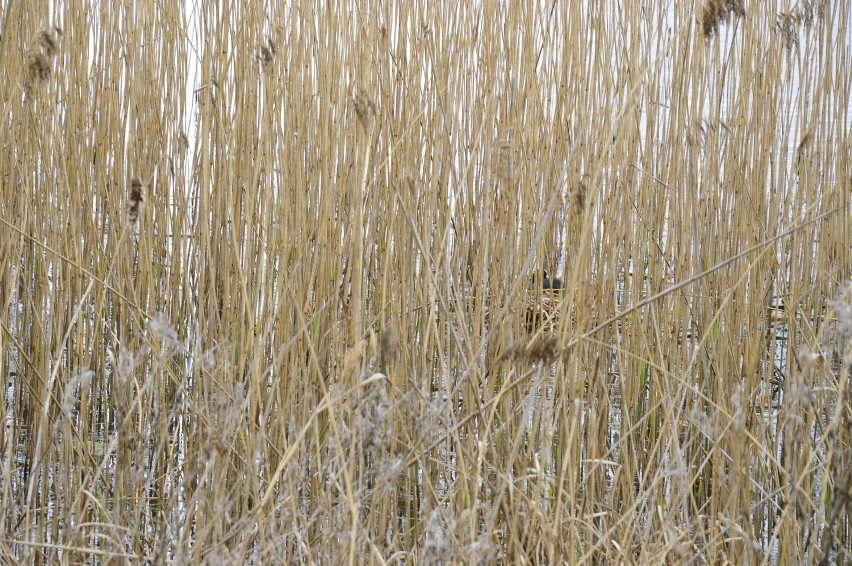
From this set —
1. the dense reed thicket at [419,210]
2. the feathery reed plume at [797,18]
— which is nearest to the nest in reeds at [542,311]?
the dense reed thicket at [419,210]

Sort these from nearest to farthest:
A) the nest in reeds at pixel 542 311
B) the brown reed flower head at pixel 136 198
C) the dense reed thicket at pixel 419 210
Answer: the brown reed flower head at pixel 136 198 → the nest in reeds at pixel 542 311 → the dense reed thicket at pixel 419 210

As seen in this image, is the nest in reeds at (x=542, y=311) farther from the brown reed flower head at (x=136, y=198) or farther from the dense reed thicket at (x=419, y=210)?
the brown reed flower head at (x=136, y=198)

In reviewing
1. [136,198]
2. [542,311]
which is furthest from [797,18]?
[136,198]

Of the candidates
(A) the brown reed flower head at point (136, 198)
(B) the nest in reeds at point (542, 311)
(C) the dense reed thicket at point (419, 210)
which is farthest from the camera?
(C) the dense reed thicket at point (419, 210)

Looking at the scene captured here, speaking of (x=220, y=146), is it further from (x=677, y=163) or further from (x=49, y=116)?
(x=677, y=163)

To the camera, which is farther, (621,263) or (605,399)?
(621,263)

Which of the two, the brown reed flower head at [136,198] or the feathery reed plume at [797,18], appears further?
the feathery reed plume at [797,18]

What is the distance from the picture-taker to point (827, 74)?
5.11 feet

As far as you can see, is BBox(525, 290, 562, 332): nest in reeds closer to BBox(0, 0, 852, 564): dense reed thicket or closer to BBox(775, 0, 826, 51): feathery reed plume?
BBox(0, 0, 852, 564): dense reed thicket

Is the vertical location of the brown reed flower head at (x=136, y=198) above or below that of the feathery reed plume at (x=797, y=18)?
below

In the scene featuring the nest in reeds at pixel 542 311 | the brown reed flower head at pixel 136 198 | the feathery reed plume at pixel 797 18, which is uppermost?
the feathery reed plume at pixel 797 18

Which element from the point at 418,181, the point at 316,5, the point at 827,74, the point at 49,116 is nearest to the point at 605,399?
the point at 418,181

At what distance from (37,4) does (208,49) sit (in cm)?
42

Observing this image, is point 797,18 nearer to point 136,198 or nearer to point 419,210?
point 419,210
